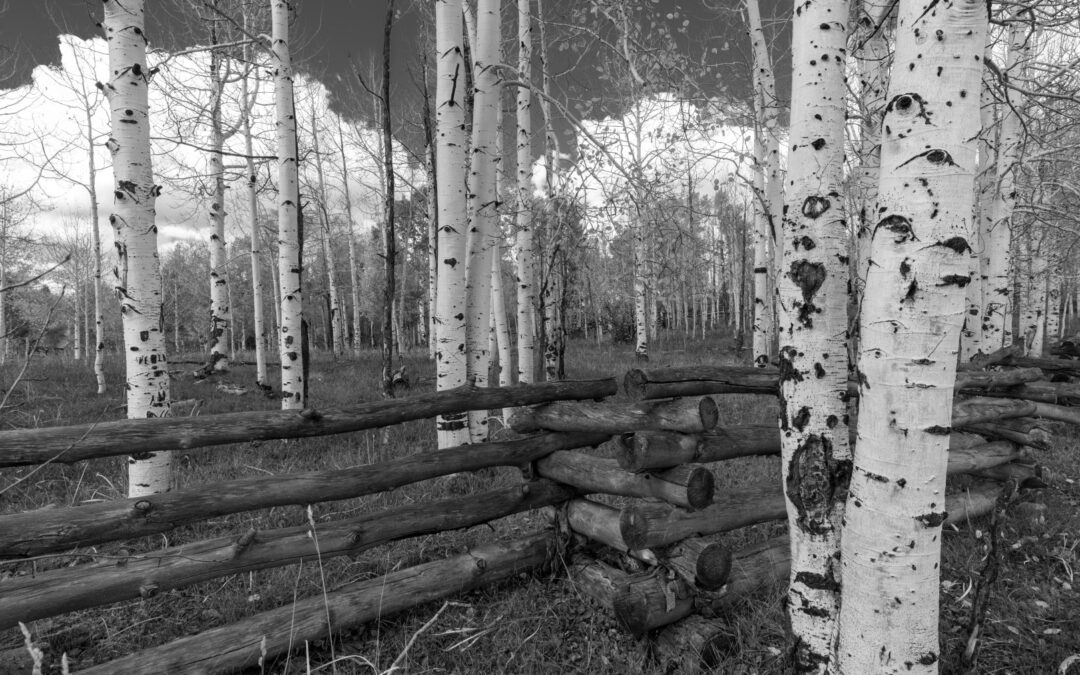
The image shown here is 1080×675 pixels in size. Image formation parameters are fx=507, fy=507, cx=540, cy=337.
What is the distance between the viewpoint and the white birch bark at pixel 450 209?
5543 millimetres

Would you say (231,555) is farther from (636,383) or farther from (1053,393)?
(1053,393)

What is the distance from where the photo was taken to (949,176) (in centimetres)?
173

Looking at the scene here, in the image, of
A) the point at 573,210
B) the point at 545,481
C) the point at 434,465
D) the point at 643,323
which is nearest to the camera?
the point at 434,465

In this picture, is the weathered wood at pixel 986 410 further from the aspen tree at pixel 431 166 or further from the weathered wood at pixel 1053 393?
the aspen tree at pixel 431 166

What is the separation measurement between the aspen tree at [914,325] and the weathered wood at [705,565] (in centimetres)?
107

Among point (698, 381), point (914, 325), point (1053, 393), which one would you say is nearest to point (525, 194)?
point (698, 381)

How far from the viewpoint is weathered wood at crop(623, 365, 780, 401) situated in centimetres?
344

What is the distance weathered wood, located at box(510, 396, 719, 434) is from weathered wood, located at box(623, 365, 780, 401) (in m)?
0.09

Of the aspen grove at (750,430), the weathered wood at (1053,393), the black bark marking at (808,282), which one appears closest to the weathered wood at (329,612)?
the aspen grove at (750,430)

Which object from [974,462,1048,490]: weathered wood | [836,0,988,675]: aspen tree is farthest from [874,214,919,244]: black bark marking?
[974,462,1048,490]: weathered wood

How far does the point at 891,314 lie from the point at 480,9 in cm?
590

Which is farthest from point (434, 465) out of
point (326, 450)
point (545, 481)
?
point (326, 450)

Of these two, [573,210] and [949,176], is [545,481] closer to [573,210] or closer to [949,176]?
[949,176]

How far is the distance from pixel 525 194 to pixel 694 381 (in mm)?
6081
